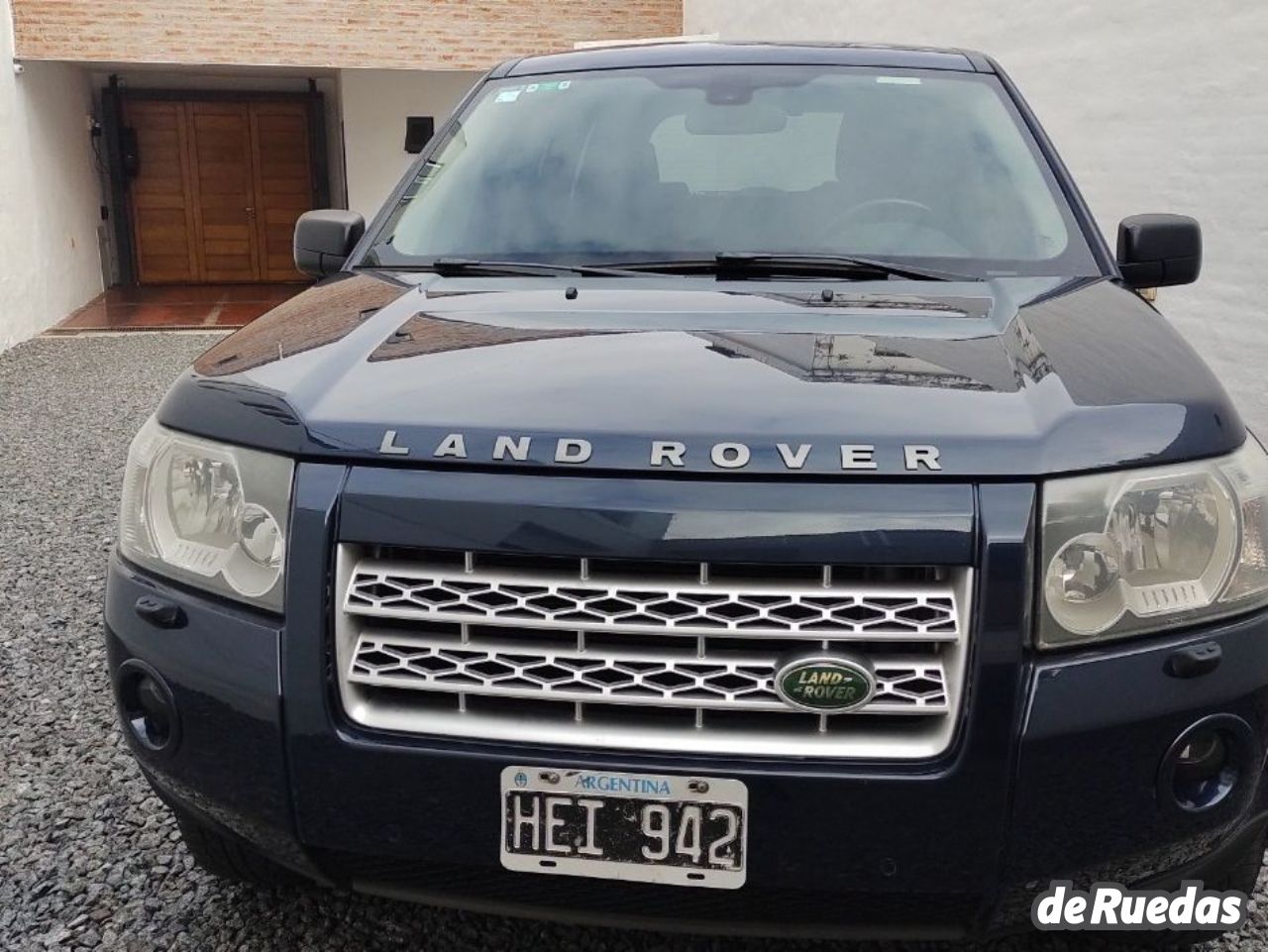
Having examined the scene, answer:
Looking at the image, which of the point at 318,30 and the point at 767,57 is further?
the point at 318,30

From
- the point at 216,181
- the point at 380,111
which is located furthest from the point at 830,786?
the point at 216,181

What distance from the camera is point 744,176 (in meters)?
2.77

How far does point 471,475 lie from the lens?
160cm

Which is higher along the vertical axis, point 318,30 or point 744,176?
point 318,30

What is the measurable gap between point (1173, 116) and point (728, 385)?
632 cm

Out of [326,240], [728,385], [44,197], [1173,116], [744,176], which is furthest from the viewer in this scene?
[44,197]

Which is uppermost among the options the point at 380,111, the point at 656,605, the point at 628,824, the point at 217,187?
the point at 380,111

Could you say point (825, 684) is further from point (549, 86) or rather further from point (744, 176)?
point (549, 86)

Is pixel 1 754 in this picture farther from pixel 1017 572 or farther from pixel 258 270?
pixel 258 270

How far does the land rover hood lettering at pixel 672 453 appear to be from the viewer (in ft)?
5.09

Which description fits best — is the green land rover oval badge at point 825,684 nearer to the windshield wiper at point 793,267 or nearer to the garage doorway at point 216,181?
the windshield wiper at point 793,267

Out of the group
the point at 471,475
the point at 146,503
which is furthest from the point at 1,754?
the point at 471,475

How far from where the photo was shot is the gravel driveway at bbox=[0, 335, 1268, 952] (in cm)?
220

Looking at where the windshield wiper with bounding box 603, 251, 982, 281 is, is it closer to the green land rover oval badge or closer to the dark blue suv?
the dark blue suv
